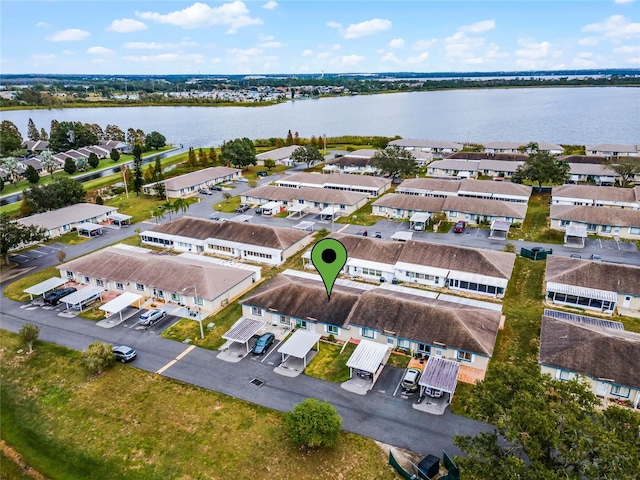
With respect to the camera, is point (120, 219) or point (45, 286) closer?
point (45, 286)

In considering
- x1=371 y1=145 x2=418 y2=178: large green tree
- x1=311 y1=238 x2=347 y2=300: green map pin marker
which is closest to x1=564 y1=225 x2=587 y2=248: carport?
x1=371 y1=145 x2=418 y2=178: large green tree

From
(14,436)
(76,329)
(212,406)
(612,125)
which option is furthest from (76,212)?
(612,125)

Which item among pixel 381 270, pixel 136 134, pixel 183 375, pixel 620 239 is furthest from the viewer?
pixel 136 134

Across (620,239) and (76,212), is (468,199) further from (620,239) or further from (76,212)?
(76,212)

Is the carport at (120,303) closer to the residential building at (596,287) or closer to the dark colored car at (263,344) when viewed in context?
the dark colored car at (263,344)

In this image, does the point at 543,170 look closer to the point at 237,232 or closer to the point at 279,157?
the point at 237,232

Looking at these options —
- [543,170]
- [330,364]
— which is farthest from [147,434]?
[543,170]

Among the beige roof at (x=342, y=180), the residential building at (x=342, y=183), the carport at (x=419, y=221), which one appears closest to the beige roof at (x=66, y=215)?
the residential building at (x=342, y=183)
